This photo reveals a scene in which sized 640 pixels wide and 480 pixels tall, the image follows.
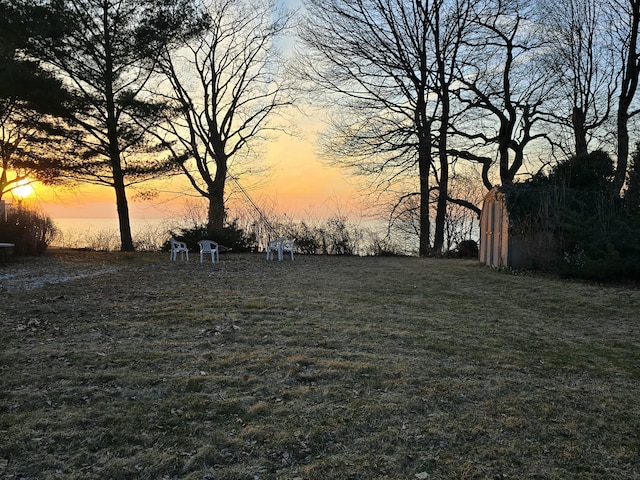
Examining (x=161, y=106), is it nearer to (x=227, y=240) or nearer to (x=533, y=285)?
(x=227, y=240)

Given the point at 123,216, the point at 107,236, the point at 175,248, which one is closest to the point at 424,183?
the point at 175,248

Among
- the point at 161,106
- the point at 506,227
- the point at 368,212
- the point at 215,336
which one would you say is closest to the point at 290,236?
the point at 368,212

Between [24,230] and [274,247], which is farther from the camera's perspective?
[274,247]

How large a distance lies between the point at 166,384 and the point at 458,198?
54.5 ft

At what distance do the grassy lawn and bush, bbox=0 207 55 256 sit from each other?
21.4ft

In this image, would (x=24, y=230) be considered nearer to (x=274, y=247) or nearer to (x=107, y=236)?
(x=107, y=236)

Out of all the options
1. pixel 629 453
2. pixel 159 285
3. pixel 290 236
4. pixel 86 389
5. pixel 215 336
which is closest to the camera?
pixel 629 453

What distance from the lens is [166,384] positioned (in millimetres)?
3543

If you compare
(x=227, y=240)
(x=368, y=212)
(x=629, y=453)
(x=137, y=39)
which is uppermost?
(x=137, y=39)

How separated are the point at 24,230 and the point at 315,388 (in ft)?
40.2

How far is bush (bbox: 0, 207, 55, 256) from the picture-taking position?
41.9ft

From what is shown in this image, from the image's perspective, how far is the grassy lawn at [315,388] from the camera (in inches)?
99.0

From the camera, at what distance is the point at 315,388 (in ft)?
11.4

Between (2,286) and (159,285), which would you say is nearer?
(2,286)
